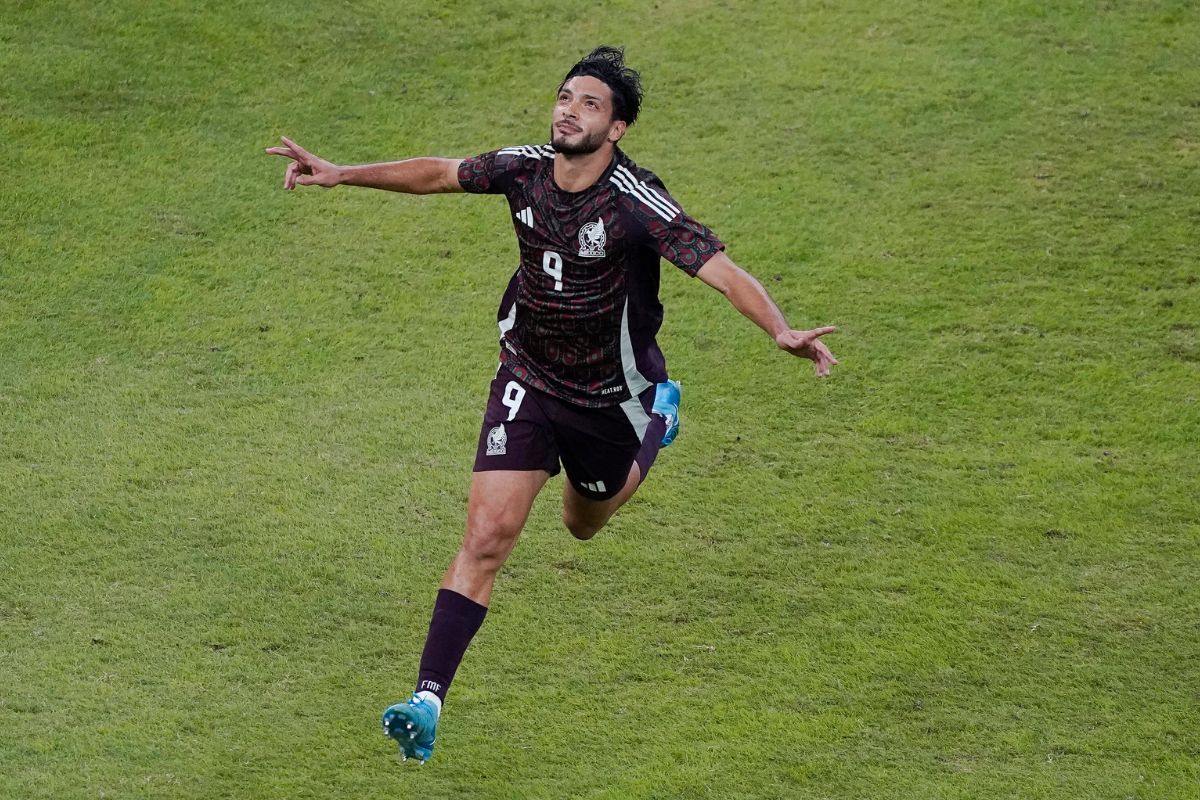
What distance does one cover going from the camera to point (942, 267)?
27.1 ft

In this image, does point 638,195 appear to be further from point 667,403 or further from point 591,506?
point 591,506

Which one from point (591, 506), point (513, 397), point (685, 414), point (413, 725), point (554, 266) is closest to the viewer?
point (413, 725)

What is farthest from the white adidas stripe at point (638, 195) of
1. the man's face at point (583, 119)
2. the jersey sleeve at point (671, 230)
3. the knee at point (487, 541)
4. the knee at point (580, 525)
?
the knee at point (580, 525)

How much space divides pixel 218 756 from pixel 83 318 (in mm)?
3427

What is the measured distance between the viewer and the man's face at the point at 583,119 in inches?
196

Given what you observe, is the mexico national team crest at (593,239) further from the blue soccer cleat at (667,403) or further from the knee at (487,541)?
the knee at (487,541)

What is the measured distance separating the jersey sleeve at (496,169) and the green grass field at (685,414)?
1696 mm

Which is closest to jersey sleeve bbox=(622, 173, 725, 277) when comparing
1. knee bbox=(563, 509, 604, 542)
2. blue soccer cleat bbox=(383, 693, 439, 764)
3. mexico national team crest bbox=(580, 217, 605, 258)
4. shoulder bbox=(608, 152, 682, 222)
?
shoulder bbox=(608, 152, 682, 222)

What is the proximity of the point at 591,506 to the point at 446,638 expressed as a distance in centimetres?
103

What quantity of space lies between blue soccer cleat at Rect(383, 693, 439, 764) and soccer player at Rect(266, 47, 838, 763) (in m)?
0.16

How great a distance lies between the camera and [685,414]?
7289 millimetres

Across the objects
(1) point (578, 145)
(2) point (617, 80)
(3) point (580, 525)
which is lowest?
(3) point (580, 525)

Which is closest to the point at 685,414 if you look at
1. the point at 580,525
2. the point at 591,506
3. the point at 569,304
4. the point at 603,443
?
the point at 580,525

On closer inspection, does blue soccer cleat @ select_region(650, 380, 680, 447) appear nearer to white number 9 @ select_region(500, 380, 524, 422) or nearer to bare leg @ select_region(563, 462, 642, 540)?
bare leg @ select_region(563, 462, 642, 540)
